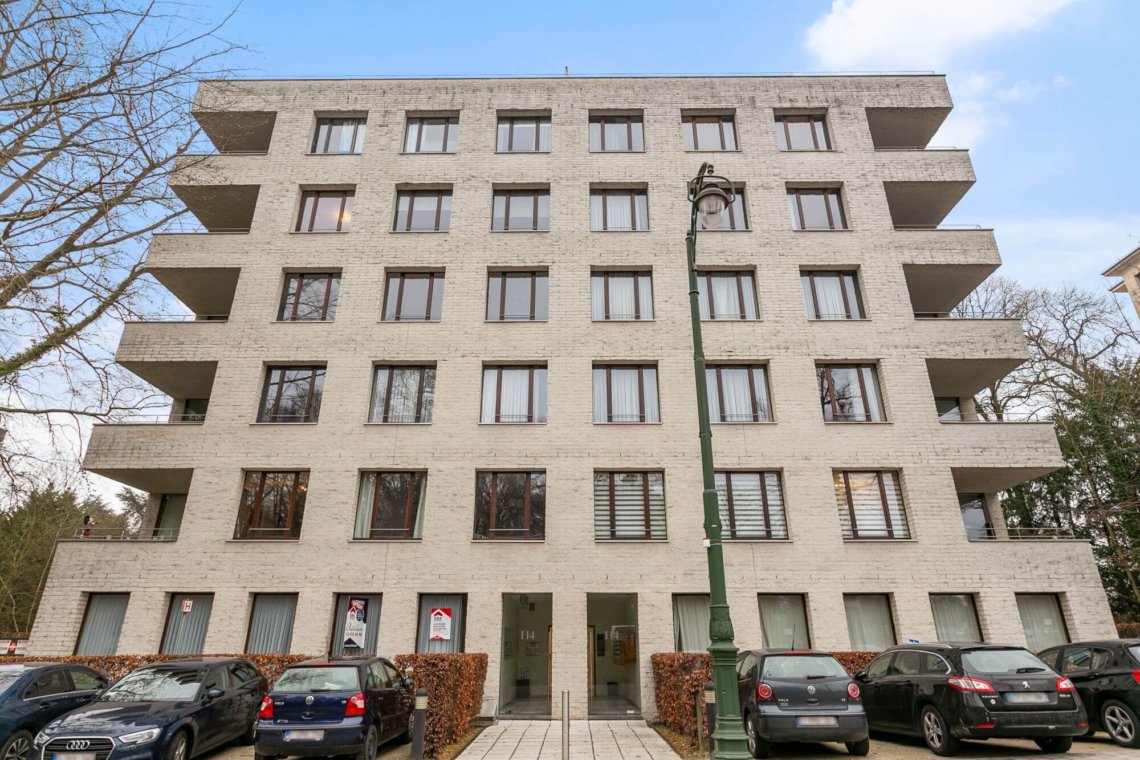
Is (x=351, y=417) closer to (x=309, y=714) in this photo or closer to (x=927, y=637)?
(x=309, y=714)

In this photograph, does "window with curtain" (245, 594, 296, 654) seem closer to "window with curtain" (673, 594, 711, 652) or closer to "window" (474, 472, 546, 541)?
"window" (474, 472, 546, 541)

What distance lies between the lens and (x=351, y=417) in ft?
59.5

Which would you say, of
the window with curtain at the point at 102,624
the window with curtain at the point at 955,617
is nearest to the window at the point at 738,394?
the window with curtain at the point at 955,617

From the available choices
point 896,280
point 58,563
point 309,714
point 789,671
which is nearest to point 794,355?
point 896,280

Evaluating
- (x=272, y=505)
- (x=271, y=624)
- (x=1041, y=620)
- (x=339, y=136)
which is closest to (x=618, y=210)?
(x=339, y=136)

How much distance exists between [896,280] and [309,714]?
19.8m

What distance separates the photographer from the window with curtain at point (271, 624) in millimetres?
16016

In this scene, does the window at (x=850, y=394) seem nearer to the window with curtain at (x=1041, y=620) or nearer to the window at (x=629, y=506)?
the window at (x=629, y=506)

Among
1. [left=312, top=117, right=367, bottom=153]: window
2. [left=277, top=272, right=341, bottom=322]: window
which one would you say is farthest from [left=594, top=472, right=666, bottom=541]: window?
[left=312, top=117, right=367, bottom=153]: window

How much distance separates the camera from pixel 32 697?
1002 cm

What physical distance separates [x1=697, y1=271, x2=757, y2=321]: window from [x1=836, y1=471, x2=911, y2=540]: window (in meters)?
5.89

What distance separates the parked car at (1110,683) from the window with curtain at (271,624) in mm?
16792

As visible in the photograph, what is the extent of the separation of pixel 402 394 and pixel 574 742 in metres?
10.8

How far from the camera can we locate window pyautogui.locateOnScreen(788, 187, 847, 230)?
2105cm
